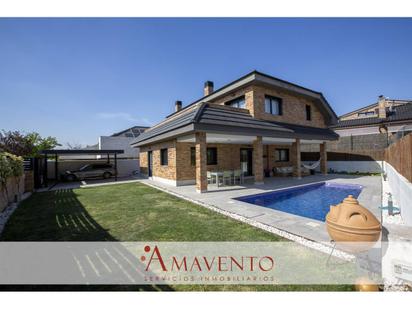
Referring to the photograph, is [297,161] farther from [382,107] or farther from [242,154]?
[382,107]

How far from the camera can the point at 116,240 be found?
403 centimetres

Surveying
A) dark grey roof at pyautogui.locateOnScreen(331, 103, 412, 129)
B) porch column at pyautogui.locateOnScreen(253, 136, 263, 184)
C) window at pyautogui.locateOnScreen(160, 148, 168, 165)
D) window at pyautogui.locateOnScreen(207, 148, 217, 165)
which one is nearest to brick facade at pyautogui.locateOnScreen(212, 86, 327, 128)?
porch column at pyautogui.locateOnScreen(253, 136, 263, 184)

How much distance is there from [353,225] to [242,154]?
487 inches

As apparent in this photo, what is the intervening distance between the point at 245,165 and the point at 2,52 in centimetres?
1481

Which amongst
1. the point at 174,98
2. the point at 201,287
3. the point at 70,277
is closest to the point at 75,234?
the point at 70,277

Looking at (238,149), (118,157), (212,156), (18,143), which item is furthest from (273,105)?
(18,143)

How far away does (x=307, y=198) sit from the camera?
8.94 meters

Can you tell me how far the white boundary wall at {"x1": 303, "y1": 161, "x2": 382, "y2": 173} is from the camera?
16.3 m

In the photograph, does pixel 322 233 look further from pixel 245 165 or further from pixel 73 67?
pixel 73 67

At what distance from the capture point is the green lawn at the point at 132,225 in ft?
13.3

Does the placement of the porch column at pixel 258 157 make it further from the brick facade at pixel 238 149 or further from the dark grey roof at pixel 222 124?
the dark grey roof at pixel 222 124

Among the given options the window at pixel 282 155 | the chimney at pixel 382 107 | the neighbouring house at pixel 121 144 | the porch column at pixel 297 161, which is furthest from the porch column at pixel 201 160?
the chimney at pixel 382 107

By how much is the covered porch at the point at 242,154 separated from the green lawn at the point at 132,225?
9.29ft

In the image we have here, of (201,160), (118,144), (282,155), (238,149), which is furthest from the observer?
(118,144)
